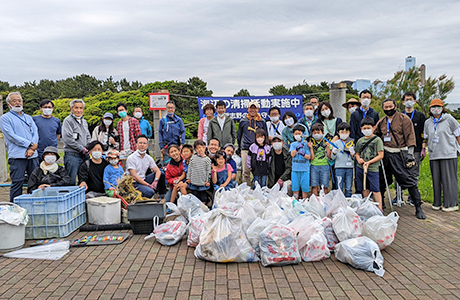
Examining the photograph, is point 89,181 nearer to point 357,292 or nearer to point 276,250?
point 276,250

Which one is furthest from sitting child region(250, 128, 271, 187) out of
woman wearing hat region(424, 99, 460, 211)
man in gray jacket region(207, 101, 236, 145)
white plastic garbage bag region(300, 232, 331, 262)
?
woman wearing hat region(424, 99, 460, 211)

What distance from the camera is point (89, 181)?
20.3 ft

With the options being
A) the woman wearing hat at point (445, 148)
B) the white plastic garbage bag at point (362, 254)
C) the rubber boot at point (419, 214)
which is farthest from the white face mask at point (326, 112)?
the white plastic garbage bag at point (362, 254)

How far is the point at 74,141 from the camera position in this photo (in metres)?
6.34

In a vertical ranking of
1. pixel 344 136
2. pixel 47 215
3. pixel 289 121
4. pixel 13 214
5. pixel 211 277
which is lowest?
pixel 211 277

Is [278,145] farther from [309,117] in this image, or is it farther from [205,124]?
[205,124]

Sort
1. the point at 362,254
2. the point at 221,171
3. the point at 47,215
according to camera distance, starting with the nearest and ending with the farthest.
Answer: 1. the point at 362,254
2. the point at 47,215
3. the point at 221,171

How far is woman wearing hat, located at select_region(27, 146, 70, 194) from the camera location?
18.3 ft

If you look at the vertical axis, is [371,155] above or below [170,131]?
below

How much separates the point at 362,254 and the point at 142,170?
4237 mm

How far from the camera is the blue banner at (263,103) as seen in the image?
9.58m

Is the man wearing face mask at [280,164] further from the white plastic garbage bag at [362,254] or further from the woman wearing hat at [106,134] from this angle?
the woman wearing hat at [106,134]

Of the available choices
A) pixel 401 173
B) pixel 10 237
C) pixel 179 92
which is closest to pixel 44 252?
pixel 10 237

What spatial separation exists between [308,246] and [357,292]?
2.70 feet
